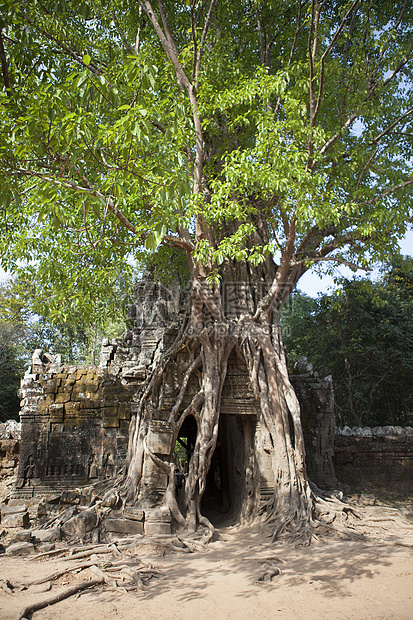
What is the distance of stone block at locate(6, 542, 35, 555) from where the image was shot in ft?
16.3

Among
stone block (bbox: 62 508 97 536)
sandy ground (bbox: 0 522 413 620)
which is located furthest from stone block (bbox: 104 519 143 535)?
sandy ground (bbox: 0 522 413 620)

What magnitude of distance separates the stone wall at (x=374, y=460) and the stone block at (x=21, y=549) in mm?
5496

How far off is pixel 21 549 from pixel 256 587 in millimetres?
2747

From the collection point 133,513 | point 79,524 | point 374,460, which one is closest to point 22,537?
point 79,524

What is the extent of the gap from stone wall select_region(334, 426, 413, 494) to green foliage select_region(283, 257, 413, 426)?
4.20 m

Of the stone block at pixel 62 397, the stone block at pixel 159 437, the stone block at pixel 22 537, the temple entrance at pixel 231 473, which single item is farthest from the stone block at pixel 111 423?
the stone block at pixel 22 537

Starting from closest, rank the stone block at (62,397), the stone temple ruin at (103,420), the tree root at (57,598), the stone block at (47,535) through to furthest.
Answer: the tree root at (57,598) → the stone block at (47,535) → the stone temple ruin at (103,420) → the stone block at (62,397)

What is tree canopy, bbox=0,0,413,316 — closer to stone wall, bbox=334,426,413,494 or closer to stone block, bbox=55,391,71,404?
stone block, bbox=55,391,71,404

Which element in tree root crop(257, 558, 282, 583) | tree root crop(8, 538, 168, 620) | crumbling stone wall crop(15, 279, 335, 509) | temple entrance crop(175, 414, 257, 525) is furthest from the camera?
crumbling stone wall crop(15, 279, 335, 509)

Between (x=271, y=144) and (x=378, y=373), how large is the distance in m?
9.59

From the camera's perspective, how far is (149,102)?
6113mm

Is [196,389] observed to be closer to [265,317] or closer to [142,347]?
[265,317]

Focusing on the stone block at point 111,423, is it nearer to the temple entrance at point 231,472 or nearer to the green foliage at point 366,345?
the temple entrance at point 231,472

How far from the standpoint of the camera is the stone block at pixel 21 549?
4961 millimetres
